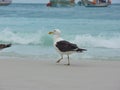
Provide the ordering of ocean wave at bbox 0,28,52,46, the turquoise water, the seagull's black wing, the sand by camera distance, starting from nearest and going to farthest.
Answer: the sand → the seagull's black wing → ocean wave at bbox 0,28,52,46 → the turquoise water

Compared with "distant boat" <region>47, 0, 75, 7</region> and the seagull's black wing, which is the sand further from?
"distant boat" <region>47, 0, 75, 7</region>

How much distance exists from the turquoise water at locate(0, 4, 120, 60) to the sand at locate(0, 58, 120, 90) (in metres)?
5.85

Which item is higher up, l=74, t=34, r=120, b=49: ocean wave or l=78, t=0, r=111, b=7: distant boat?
l=74, t=34, r=120, b=49: ocean wave

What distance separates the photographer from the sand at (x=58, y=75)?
633cm

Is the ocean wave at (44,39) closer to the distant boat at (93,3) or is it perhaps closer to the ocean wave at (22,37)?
the ocean wave at (22,37)

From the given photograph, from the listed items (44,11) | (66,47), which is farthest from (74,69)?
(44,11)

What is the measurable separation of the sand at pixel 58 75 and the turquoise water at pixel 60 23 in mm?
5851

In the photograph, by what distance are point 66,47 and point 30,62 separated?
0.79 metres

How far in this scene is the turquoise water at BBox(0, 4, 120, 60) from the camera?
17103mm

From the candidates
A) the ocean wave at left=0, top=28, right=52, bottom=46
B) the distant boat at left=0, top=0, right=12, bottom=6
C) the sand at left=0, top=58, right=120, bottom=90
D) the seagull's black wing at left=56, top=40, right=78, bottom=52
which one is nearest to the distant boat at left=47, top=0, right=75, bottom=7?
the distant boat at left=0, top=0, right=12, bottom=6

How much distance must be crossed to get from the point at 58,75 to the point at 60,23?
594 inches

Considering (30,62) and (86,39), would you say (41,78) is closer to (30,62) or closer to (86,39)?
(30,62)

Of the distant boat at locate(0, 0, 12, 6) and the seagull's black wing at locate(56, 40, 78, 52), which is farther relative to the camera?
the distant boat at locate(0, 0, 12, 6)

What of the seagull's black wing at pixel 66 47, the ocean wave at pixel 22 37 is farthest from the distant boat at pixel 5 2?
the seagull's black wing at pixel 66 47
